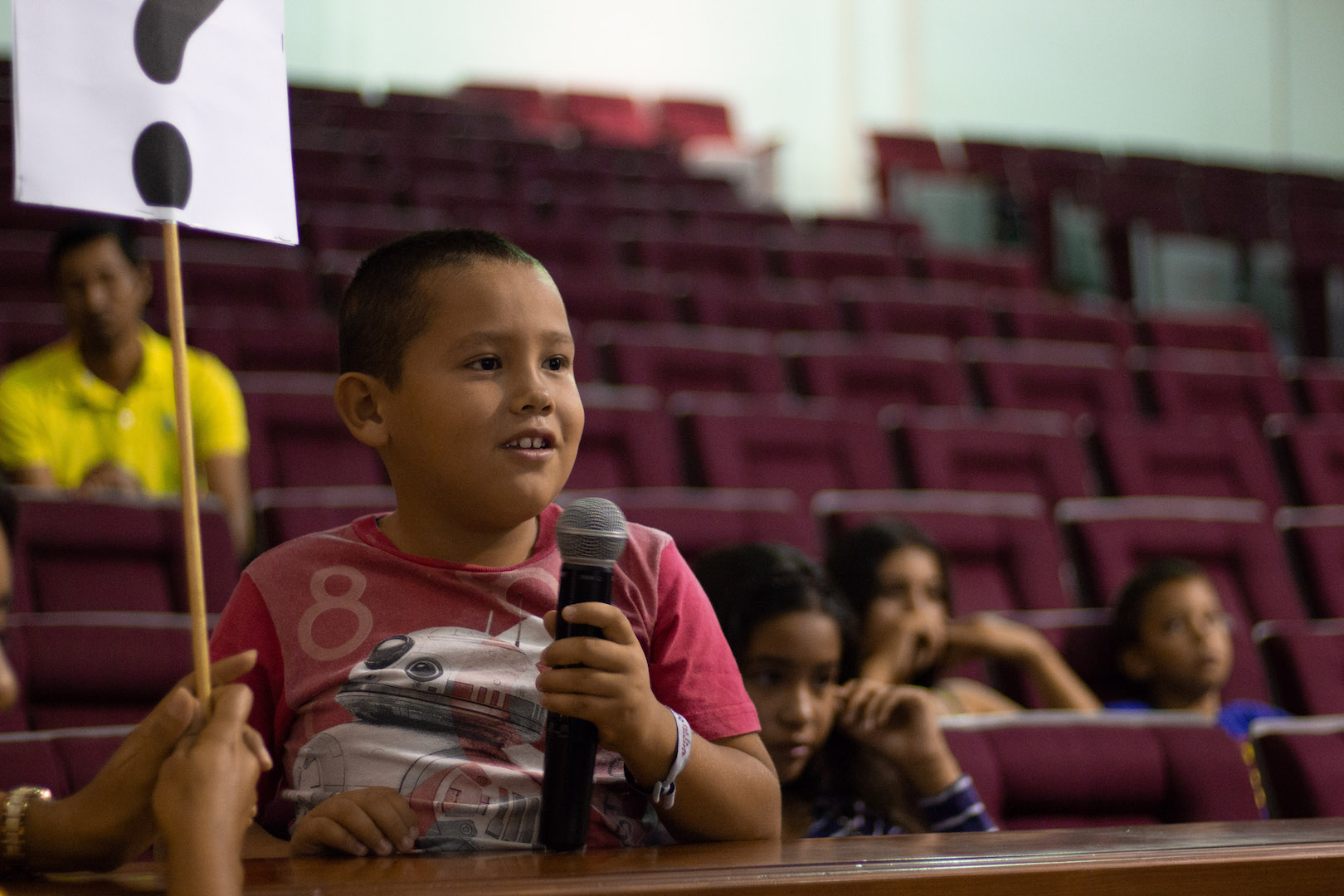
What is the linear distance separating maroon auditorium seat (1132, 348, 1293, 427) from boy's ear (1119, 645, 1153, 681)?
0.60 metres

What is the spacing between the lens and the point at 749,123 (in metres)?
3.40

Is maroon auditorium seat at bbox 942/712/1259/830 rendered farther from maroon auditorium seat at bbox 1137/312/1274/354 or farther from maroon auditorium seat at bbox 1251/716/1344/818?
maroon auditorium seat at bbox 1137/312/1274/354

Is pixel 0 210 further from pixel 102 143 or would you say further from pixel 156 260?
pixel 102 143

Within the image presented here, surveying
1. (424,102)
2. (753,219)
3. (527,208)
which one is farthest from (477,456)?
(424,102)

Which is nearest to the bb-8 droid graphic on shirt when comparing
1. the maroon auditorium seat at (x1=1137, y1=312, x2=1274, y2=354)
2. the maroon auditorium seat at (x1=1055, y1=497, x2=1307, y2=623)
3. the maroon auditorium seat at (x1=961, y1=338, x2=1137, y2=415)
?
the maroon auditorium seat at (x1=1055, y1=497, x2=1307, y2=623)

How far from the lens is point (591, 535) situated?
0.28m

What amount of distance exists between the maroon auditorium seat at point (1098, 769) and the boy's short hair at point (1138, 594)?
254 mm

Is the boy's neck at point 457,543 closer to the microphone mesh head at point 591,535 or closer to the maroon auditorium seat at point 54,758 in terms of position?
the microphone mesh head at point 591,535

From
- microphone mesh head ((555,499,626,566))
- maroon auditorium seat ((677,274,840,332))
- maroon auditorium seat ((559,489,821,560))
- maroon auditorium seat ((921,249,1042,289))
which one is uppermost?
maroon auditorium seat ((921,249,1042,289))

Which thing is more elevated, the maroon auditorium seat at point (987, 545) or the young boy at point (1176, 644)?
the maroon auditorium seat at point (987, 545)

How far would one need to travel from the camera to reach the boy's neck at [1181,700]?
0.82m

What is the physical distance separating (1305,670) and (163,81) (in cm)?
74

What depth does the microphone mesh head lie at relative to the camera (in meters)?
0.28

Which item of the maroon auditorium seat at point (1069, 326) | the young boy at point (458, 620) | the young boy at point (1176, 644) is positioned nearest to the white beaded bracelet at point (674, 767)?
the young boy at point (458, 620)
